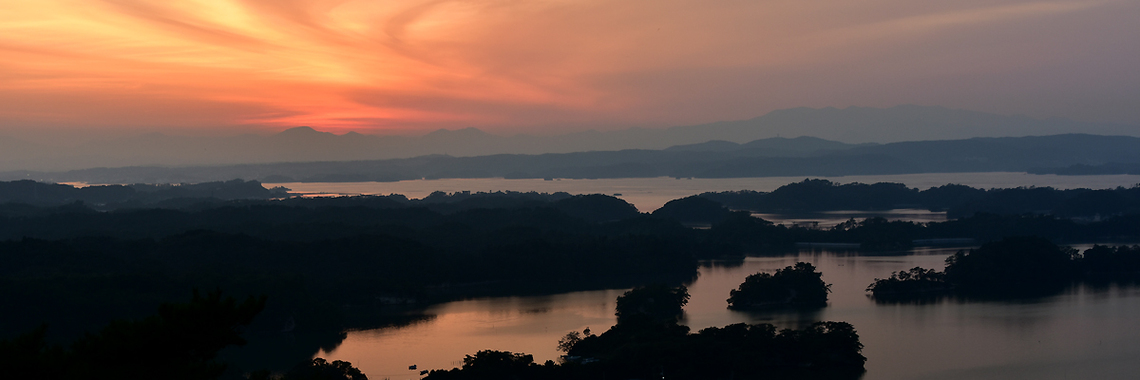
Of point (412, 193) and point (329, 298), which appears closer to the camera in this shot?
point (329, 298)

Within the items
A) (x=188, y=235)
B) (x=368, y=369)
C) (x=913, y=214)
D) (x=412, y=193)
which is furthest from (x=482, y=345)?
(x=412, y=193)

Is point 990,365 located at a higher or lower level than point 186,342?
lower

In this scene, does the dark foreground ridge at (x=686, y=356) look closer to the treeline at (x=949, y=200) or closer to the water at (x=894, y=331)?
the water at (x=894, y=331)

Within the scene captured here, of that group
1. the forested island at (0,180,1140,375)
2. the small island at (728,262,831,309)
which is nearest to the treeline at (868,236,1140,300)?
the forested island at (0,180,1140,375)

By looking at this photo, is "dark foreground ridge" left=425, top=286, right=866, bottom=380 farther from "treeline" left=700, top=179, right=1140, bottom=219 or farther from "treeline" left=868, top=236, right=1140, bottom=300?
"treeline" left=700, top=179, right=1140, bottom=219

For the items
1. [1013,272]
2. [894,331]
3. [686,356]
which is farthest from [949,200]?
[686,356]

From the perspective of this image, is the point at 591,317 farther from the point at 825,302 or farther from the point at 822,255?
the point at 822,255
